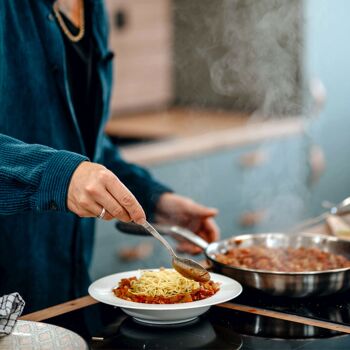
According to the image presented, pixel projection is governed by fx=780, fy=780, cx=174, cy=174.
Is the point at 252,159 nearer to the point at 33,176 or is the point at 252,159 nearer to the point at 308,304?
the point at 308,304

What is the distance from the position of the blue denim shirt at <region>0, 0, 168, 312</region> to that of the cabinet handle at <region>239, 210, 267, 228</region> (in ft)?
6.66

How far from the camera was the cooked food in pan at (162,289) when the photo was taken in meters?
1.39

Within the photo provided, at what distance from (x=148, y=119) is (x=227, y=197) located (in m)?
0.64

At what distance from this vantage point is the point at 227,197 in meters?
3.93

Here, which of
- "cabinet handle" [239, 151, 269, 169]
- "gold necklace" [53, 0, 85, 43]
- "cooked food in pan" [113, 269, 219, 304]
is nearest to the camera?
"cooked food in pan" [113, 269, 219, 304]

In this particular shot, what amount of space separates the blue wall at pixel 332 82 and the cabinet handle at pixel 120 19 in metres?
1.07

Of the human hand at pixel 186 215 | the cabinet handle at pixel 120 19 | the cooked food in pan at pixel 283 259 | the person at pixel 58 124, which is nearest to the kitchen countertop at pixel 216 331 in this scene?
the cooked food in pan at pixel 283 259

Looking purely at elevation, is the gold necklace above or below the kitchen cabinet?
above

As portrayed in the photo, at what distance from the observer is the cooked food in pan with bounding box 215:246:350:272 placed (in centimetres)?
162

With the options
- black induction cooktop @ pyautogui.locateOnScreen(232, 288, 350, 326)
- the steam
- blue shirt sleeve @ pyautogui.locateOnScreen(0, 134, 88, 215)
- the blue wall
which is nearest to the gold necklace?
blue shirt sleeve @ pyautogui.locateOnScreen(0, 134, 88, 215)

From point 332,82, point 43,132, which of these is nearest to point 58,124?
point 43,132

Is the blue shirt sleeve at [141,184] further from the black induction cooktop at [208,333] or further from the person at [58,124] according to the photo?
the black induction cooktop at [208,333]

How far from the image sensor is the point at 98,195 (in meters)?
1.28

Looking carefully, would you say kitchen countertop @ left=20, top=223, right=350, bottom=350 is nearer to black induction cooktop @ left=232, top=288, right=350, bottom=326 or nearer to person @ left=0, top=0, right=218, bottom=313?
black induction cooktop @ left=232, top=288, right=350, bottom=326
